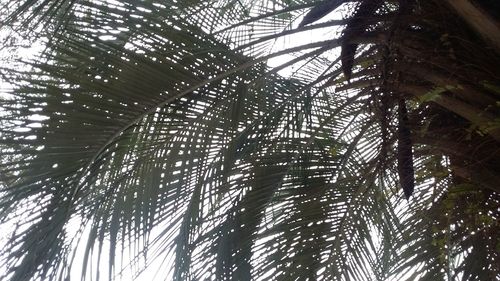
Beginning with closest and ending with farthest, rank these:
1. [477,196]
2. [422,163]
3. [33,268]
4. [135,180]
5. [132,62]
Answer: [33,268] → [132,62] → [135,180] → [477,196] → [422,163]

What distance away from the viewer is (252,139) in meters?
3.40

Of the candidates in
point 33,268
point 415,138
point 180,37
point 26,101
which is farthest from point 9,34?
point 415,138

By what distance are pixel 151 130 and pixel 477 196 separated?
4.75 ft

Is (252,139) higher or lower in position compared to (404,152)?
higher

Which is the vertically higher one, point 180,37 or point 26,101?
point 180,37

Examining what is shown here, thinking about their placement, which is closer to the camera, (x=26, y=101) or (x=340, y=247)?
(x=26, y=101)

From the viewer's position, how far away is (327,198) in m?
3.58

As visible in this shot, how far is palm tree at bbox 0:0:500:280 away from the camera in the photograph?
9.03ft

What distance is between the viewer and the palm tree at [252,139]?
9.03 feet

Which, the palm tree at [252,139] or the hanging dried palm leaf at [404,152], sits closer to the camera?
the palm tree at [252,139]

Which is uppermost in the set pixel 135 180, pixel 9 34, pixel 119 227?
pixel 9 34

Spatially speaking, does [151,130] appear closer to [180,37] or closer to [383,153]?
[180,37]

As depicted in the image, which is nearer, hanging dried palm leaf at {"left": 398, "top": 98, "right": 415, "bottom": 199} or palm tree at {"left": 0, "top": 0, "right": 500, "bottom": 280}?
palm tree at {"left": 0, "top": 0, "right": 500, "bottom": 280}

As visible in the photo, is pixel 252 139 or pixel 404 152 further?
pixel 252 139
